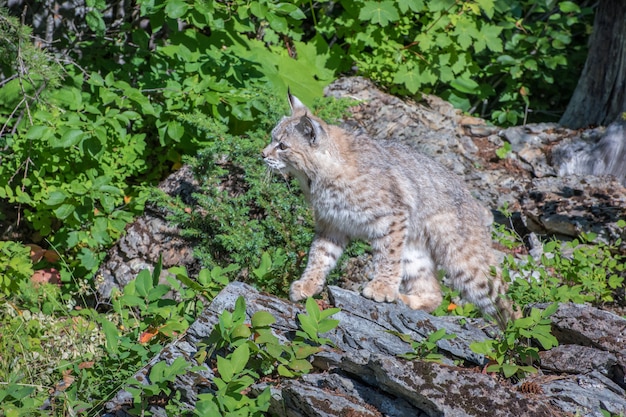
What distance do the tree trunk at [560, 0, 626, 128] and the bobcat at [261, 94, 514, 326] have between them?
3.33 metres

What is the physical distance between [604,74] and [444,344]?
502 centimetres

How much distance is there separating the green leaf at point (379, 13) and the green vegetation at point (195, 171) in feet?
0.05

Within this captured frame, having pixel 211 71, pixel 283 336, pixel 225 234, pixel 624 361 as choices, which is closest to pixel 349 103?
pixel 211 71

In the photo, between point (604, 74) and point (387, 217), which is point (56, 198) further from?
point (604, 74)

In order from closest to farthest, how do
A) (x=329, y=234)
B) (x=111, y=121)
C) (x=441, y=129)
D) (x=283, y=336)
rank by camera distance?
Answer: (x=283, y=336) < (x=329, y=234) < (x=111, y=121) < (x=441, y=129)

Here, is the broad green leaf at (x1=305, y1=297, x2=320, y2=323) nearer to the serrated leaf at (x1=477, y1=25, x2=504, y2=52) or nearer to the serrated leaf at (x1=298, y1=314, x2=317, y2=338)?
the serrated leaf at (x1=298, y1=314, x2=317, y2=338)

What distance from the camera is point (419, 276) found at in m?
5.50

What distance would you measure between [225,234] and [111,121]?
1.20m

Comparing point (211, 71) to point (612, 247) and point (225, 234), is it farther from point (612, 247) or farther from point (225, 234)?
point (612, 247)

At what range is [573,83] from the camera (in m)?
9.48

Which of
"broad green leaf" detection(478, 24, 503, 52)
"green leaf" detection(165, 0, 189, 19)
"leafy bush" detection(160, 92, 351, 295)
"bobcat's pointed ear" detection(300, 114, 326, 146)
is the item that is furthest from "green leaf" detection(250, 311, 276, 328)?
"broad green leaf" detection(478, 24, 503, 52)

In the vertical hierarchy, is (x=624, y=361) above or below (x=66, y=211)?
above

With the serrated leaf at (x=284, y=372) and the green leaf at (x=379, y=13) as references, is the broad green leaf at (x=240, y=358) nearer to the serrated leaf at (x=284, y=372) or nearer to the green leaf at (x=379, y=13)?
the serrated leaf at (x=284, y=372)

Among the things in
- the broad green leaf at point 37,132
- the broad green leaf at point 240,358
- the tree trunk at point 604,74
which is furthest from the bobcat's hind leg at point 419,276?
the tree trunk at point 604,74
